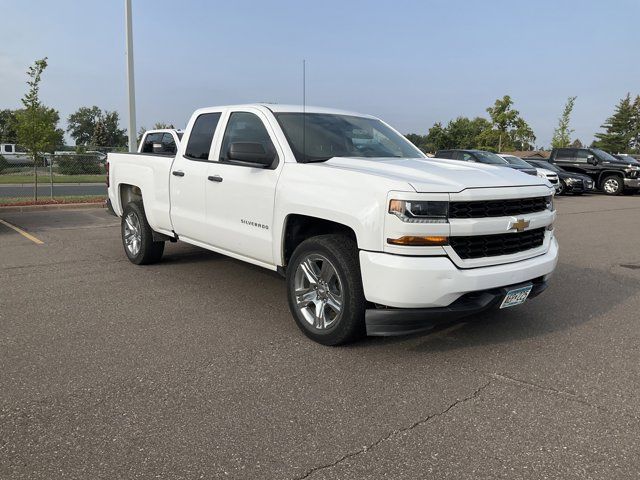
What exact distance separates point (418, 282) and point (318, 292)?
3.07ft

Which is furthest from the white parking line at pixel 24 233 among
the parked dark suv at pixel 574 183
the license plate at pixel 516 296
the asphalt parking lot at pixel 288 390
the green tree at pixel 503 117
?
the green tree at pixel 503 117

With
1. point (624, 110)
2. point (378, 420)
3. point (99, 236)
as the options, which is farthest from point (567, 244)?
point (624, 110)

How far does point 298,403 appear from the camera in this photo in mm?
3307

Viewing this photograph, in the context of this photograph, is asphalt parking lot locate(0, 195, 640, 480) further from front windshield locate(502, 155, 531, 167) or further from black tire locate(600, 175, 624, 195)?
black tire locate(600, 175, 624, 195)

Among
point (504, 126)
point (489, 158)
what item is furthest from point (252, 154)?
point (504, 126)

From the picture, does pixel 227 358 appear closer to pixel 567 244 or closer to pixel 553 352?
pixel 553 352

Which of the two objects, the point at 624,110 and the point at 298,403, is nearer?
the point at 298,403

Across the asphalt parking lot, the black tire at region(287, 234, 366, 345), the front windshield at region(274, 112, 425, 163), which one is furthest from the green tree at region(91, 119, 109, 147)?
the black tire at region(287, 234, 366, 345)

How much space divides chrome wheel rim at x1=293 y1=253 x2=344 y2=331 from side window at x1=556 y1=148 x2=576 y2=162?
22.1 meters

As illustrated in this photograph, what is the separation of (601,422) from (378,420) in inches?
50.2

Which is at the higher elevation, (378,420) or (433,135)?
(433,135)

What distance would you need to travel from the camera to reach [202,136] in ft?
18.8

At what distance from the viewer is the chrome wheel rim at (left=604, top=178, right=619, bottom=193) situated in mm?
22484

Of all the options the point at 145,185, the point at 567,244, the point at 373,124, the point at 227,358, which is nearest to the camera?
the point at 227,358
